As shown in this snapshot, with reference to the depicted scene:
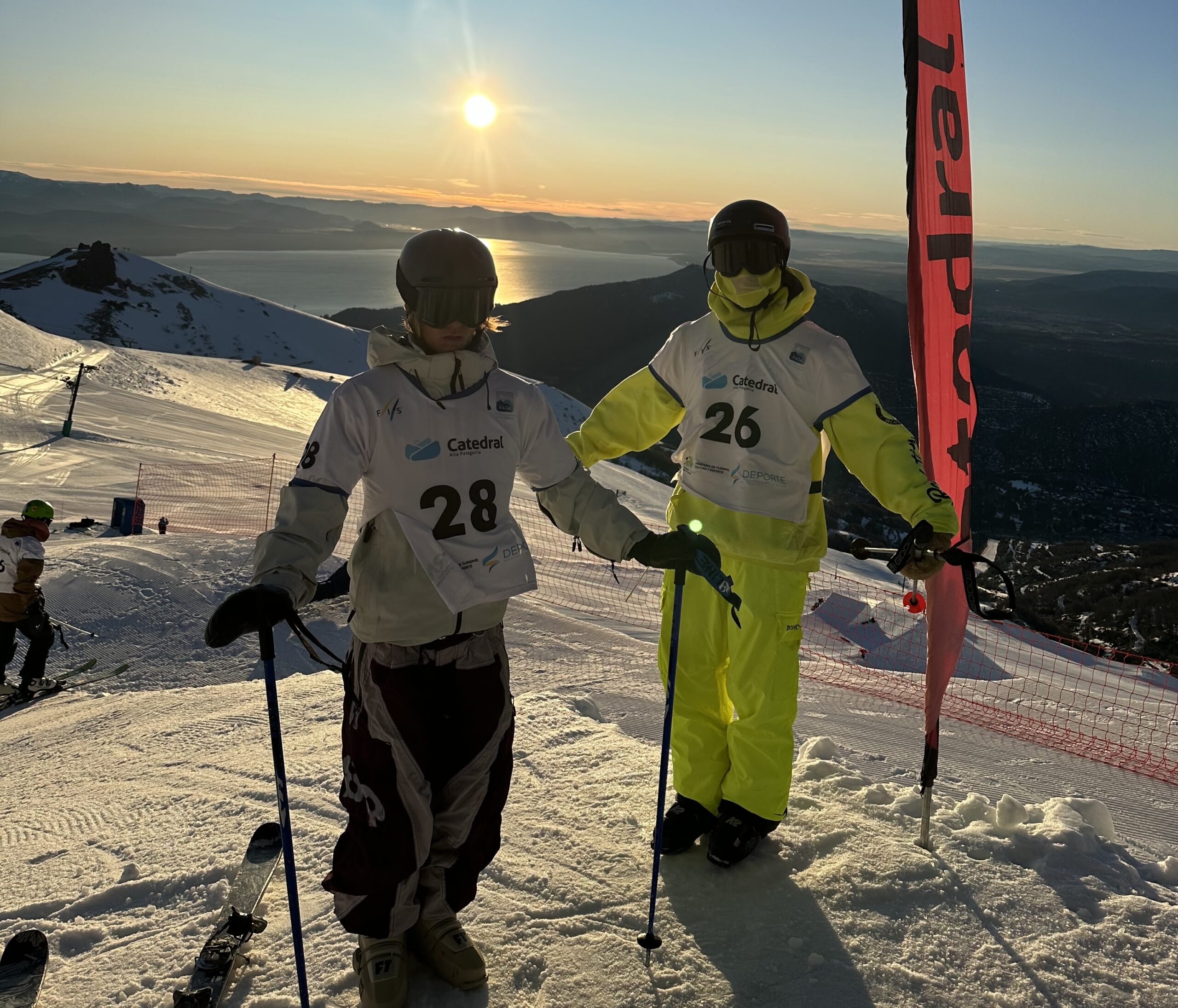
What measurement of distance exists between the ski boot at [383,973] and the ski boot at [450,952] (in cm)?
11

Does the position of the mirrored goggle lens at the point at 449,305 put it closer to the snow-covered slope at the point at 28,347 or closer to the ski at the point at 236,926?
the ski at the point at 236,926

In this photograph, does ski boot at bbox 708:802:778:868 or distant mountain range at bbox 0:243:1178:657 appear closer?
ski boot at bbox 708:802:778:868

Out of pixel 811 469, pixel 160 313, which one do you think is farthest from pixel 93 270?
pixel 811 469

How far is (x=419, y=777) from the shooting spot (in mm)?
2609

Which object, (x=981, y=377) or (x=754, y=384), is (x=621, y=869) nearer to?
(x=754, y=384)

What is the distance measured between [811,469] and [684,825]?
159 centimetres

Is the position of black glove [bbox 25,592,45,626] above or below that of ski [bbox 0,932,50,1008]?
below

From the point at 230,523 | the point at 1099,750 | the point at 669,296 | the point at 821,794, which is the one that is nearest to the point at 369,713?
the point at 821,794

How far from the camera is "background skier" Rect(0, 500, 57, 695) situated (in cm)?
737

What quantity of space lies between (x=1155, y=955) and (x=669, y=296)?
171648 millimetres

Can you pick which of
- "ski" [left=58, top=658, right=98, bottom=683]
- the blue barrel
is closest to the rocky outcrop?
the blue barrel

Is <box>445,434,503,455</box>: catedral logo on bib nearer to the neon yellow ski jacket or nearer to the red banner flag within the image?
the neon yellow ski jacket

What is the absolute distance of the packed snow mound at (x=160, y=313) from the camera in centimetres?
7944

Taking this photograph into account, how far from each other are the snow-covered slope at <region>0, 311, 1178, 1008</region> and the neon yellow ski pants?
11.7 inches
